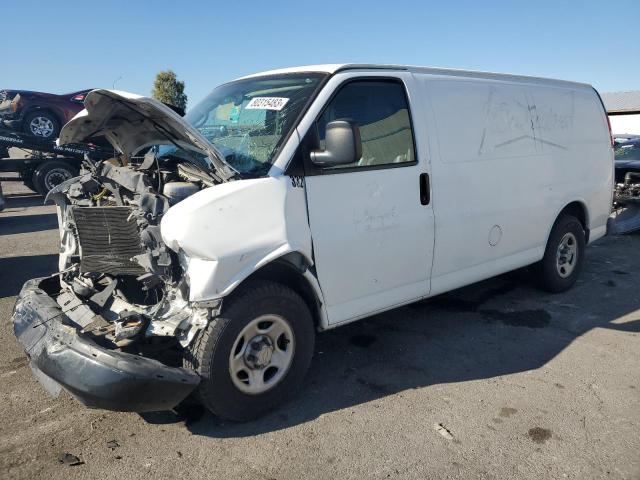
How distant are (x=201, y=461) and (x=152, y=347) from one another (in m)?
0.70

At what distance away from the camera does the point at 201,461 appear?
2.79 m

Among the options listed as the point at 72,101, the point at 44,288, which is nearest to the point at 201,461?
the point at 44,288

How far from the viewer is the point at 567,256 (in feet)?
18.4

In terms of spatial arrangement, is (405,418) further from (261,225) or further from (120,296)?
(120,296)

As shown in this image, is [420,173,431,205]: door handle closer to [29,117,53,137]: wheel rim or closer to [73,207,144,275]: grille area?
[73,207,144,275]: grille area

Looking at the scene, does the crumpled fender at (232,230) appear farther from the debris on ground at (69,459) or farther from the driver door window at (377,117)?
the debris on ground at (69,459)

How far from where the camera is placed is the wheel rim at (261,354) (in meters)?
3.04

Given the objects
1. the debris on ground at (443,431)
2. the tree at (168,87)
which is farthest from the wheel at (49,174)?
the tree at (168,87)

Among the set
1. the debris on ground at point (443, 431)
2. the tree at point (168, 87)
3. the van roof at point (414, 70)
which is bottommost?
the debris on ground at point (443, 431)

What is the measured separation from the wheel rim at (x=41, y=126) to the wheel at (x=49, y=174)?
2.40 feet

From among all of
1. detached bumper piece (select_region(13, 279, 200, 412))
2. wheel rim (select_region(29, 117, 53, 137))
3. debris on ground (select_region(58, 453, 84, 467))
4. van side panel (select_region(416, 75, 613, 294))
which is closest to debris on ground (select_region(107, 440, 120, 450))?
debris on ground (select_region(58, 453, 84, 467))

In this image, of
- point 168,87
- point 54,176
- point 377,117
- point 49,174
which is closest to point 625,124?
point 168,87

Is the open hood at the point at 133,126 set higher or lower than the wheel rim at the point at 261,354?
higher

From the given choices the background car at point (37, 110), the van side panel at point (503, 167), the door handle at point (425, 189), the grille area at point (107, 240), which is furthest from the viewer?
the background car at point (37, 110)
